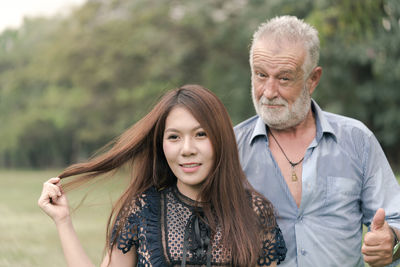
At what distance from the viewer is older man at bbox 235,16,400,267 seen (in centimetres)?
339

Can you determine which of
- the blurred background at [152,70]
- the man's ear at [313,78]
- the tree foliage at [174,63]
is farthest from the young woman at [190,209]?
the tree foliage at [174,63]

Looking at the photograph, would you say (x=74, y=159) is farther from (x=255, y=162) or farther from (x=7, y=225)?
(x=255, y=162)

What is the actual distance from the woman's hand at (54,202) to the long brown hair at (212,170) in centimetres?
20

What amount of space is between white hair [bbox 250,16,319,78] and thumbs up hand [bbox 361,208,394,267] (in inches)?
41.9

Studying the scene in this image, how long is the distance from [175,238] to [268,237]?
1.55ft

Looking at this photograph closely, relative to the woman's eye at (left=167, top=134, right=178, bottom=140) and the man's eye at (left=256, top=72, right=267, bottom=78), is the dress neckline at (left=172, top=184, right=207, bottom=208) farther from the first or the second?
A: the man's eye at (left=256, top=72, right=267, bottom=78)

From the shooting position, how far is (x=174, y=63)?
23516 mm

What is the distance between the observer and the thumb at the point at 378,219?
113 inches

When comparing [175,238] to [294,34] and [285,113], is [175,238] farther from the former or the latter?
[294,34]

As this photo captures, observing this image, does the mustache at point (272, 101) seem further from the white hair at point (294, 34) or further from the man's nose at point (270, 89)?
the white hair at point (294, 34)

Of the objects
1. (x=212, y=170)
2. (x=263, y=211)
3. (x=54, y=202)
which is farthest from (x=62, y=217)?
(x=263, y=211)

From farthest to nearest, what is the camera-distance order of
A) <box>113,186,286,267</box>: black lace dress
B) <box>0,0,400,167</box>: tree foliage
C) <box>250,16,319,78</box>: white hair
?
<box>0,0,400,167</box>: tree foliage → <box>250,16,319,78</box>: white hair → <box>113,186,286,267</box>: black lace dress

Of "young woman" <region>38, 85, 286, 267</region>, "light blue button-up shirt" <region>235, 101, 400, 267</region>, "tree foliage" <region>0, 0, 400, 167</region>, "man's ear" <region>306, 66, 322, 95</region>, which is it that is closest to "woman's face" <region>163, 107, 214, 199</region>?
"young woman" <region>38, 85, 286, 267</region>

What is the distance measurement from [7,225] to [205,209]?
10.8 meters
